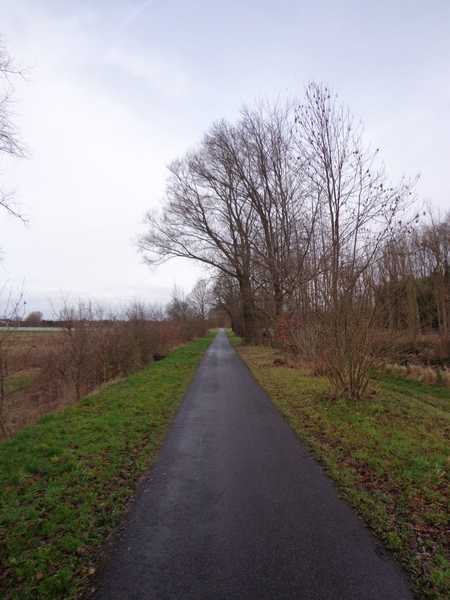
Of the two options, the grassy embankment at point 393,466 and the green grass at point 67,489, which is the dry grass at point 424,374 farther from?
the green grass at point 67,489

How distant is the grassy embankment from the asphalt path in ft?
0.67

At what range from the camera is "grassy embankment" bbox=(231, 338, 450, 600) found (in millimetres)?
2920

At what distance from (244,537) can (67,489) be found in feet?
7.41

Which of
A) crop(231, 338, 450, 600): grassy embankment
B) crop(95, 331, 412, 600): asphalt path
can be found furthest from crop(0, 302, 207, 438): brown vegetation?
crop(231, 338, 450, 600): grassy embankment

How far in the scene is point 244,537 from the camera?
3105 mm

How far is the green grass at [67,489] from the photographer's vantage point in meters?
2.76

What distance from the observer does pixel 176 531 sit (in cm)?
324

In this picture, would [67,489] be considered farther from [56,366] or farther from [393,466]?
[56,366]

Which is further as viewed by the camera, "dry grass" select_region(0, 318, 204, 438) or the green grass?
"dry grass" select_region(0, 318, 204, 438)

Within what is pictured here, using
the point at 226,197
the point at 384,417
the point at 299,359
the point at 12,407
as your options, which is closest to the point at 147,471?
the point at 384,417

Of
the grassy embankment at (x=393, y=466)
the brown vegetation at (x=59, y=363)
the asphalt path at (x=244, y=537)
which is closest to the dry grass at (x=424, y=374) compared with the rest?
the grassy embankment at (x=393, y=466)

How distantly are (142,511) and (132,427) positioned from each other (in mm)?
3125

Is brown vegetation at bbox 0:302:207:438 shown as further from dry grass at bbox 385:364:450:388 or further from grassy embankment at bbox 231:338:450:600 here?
dry grass at bbox 385:364:450:388

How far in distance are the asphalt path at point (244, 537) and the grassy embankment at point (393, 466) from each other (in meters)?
0.20
